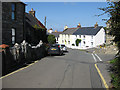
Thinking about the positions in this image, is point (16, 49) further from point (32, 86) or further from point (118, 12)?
point (118, 12)

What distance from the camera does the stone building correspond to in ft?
60.8

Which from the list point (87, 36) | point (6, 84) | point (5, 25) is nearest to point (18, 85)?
point (6, 84)

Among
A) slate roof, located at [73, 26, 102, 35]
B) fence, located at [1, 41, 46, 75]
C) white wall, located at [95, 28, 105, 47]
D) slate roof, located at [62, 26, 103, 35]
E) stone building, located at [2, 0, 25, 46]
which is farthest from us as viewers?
white wall, located at [95, 28, 105, 47]

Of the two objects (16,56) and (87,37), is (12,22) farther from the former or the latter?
(87,37)

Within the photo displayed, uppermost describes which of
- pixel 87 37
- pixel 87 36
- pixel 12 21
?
pixel 87 36

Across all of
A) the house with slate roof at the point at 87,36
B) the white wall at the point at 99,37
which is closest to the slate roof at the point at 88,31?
the house with slate roof at the point at 87,36

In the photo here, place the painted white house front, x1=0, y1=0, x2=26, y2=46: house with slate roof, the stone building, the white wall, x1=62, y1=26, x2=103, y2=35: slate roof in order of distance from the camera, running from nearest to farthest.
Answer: x1=0, y1=0, x2=26, y2=46: house with slate roof
the stone building
the painted white house front
x1=62, y1=26, x2=103, y2=35: slate roof
the white wall

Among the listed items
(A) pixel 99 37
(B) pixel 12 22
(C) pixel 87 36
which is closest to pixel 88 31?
(C) pixel 87 36

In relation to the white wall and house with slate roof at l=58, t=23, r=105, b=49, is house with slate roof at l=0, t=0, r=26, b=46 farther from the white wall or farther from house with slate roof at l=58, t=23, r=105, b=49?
the white wall

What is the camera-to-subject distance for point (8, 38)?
1923 cm

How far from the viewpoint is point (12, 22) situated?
20094mm

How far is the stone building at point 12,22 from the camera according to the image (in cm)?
1854

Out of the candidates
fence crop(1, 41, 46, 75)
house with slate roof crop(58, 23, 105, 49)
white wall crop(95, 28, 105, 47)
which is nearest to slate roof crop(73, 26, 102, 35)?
house with slate roof crop(58, 23, 105, 49)

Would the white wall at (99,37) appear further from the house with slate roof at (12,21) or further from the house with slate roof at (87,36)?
the house with slate roof at (12,21)
